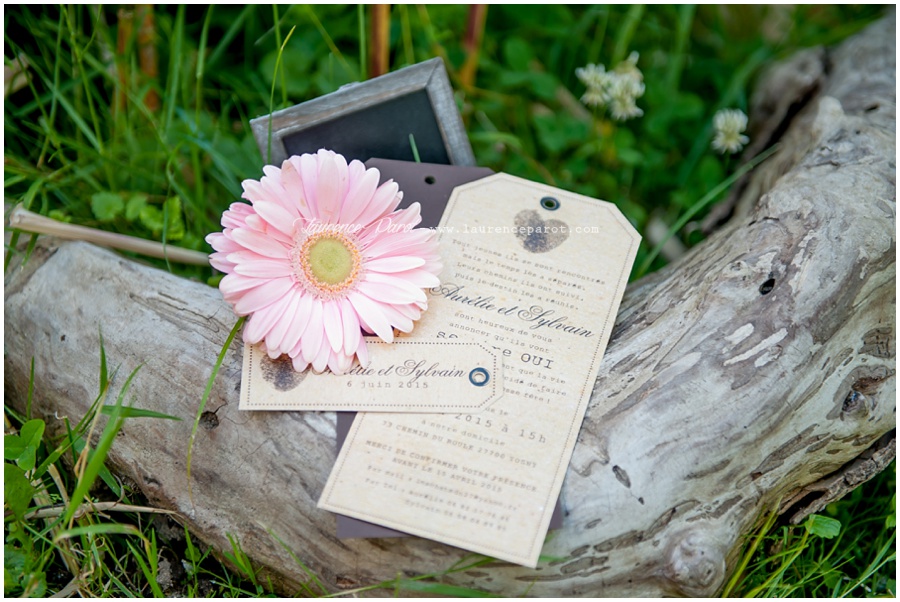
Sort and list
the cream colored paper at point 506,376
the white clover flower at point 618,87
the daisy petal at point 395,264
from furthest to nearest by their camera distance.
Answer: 1. the white clover flower at point 618,87
2. the daisy petal at point 395,264
3. the cream colored paper at point 506,376

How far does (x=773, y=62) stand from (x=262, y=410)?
1793 mm

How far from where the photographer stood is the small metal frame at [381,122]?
1.38 m

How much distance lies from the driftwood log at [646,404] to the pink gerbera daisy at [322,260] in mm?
127

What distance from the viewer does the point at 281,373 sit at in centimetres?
119

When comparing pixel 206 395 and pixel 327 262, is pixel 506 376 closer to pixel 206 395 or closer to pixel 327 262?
pixel 327 262

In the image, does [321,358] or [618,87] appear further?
[618,87]

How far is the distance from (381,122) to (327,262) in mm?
369

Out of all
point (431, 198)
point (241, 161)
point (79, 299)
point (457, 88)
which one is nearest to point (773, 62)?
point (457, 88)

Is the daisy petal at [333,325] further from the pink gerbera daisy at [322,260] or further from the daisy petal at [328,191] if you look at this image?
the daisy petal at [328,191]

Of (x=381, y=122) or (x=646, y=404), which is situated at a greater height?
(x=381, y=122)

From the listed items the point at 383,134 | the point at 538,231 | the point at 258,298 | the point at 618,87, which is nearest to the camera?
the point at 258,298

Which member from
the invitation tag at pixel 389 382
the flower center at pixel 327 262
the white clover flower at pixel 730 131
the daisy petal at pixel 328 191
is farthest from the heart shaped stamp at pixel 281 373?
the white clover flower at pixel 730 131

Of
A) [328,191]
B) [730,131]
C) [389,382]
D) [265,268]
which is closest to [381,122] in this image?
[328,191]

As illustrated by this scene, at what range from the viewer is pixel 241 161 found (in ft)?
5.85
